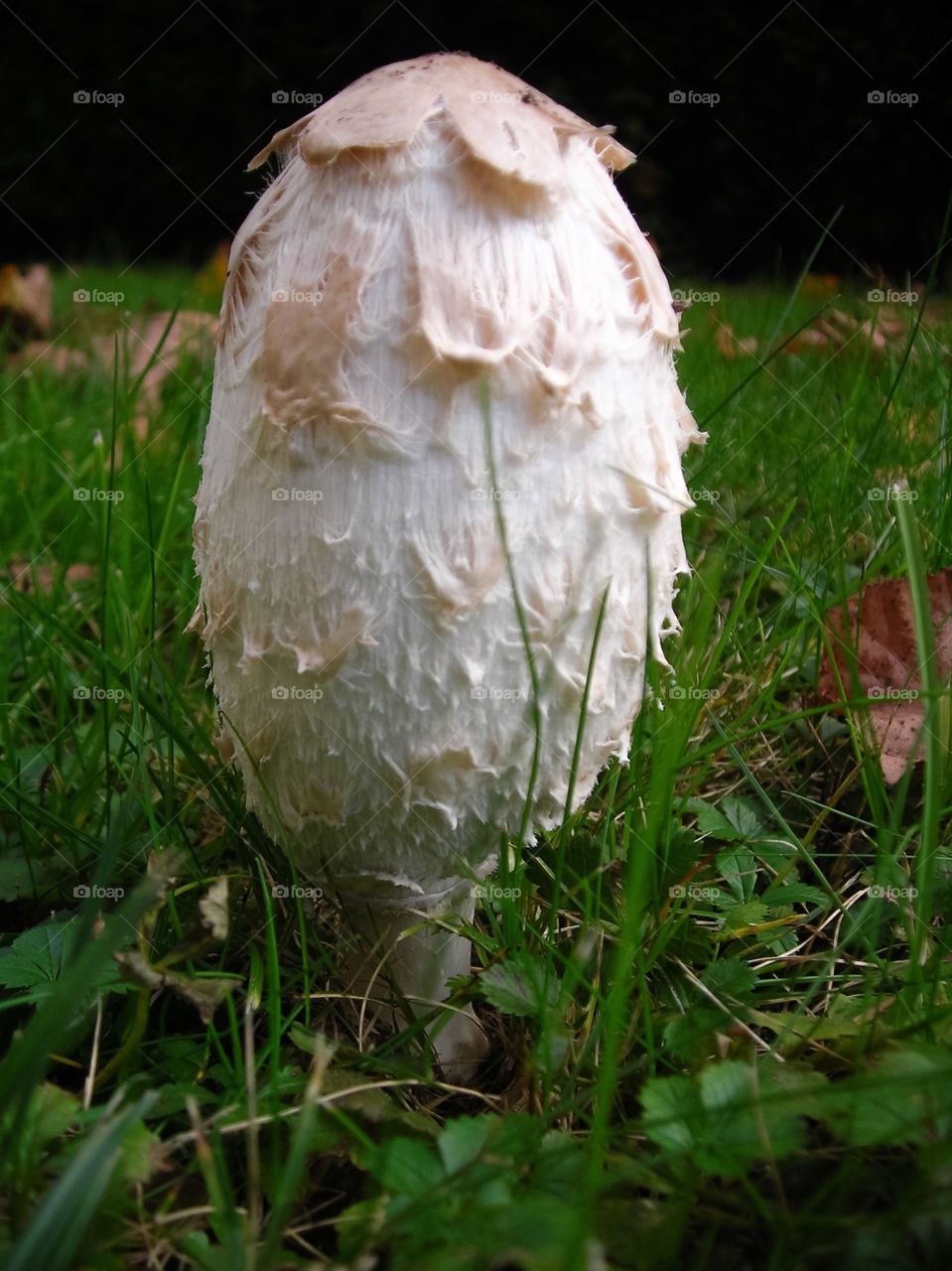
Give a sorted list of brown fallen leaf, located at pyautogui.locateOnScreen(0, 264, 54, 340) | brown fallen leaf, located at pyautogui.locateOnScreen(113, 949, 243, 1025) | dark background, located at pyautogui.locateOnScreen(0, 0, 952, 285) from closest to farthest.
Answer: brown fallen leaf, located at pyautogui.locateOnScreen(113, 949, 243, 1025) → brown fallen leaf, located at pyautogui.locateOnScreen(0, 264, 54, 340) → dark background, located at pyautogui.locateOnScreen(0, 0, 952, 285)

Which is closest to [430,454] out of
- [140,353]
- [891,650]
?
[891,650]

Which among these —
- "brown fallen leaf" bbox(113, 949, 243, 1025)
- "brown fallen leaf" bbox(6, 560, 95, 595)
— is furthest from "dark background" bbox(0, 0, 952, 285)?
"brown fallen leaf" bbox(113, 949, 243, 1025)

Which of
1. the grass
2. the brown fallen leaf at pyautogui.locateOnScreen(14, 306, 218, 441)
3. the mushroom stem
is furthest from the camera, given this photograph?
the brown fallen leaf at pyautogui.locateOnScreen(14, 306, 218, 441)

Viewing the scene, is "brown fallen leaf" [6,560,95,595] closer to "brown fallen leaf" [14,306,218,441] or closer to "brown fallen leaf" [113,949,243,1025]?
"brown fallen leaf" [14,306,218,441]

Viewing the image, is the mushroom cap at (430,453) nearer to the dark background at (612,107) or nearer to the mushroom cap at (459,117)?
the mushroom cap at (459,117)

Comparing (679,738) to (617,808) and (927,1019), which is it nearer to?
(927,1019)

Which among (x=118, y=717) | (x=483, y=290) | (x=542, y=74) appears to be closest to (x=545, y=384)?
(x=483, y=290)
